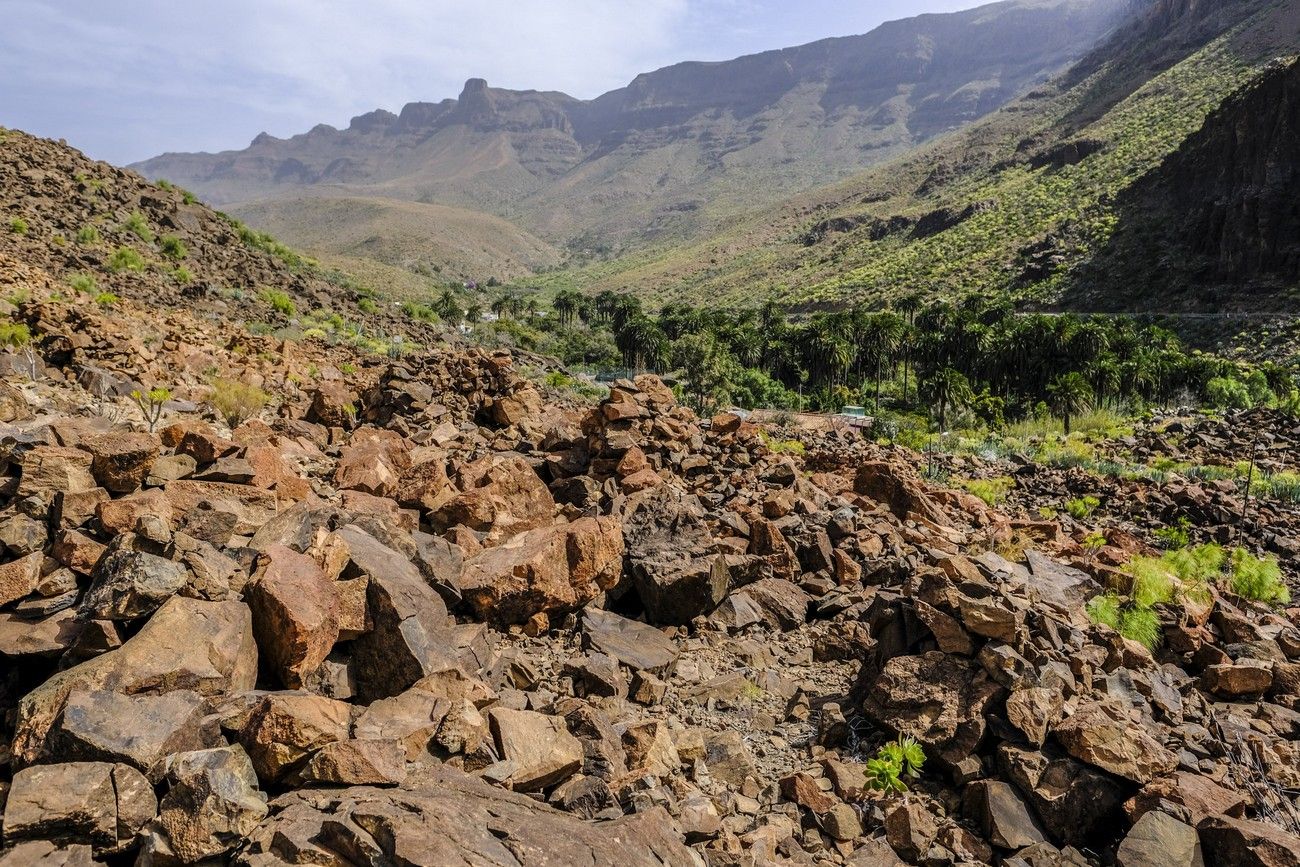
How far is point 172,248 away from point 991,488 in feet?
118

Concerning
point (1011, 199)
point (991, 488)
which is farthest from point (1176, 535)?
point (1011, 199)

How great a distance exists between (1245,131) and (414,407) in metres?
92.7

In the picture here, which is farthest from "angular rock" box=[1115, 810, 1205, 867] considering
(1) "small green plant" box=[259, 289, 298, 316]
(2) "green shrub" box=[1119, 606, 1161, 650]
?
(1) "small green plant" box=[259, 289, 298, 316]

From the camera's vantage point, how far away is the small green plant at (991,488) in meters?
18.9

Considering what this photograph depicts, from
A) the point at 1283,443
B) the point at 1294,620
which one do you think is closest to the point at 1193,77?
the point at 1283,443

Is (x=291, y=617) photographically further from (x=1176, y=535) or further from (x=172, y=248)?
(x=172, y=248)

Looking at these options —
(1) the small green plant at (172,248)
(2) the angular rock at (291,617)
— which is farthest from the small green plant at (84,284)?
(2) the angular rock at (291,617)

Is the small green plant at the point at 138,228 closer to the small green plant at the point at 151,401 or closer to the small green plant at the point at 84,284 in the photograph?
the small green plant at the point at 84,284

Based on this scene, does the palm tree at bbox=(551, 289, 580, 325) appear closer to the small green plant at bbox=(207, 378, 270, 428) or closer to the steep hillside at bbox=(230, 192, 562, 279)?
the steep hillside at bbox=(230, 192, 562, 279)

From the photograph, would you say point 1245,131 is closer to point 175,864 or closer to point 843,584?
point 843,584

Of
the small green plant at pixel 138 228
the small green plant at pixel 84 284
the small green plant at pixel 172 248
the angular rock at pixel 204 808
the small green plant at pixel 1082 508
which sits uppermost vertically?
the small green plant at pixel 138 228

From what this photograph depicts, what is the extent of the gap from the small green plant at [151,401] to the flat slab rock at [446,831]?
9.29 meters

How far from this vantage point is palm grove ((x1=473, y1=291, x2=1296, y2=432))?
150 feet

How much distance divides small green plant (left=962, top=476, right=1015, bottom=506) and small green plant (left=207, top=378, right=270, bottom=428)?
17.2 m
